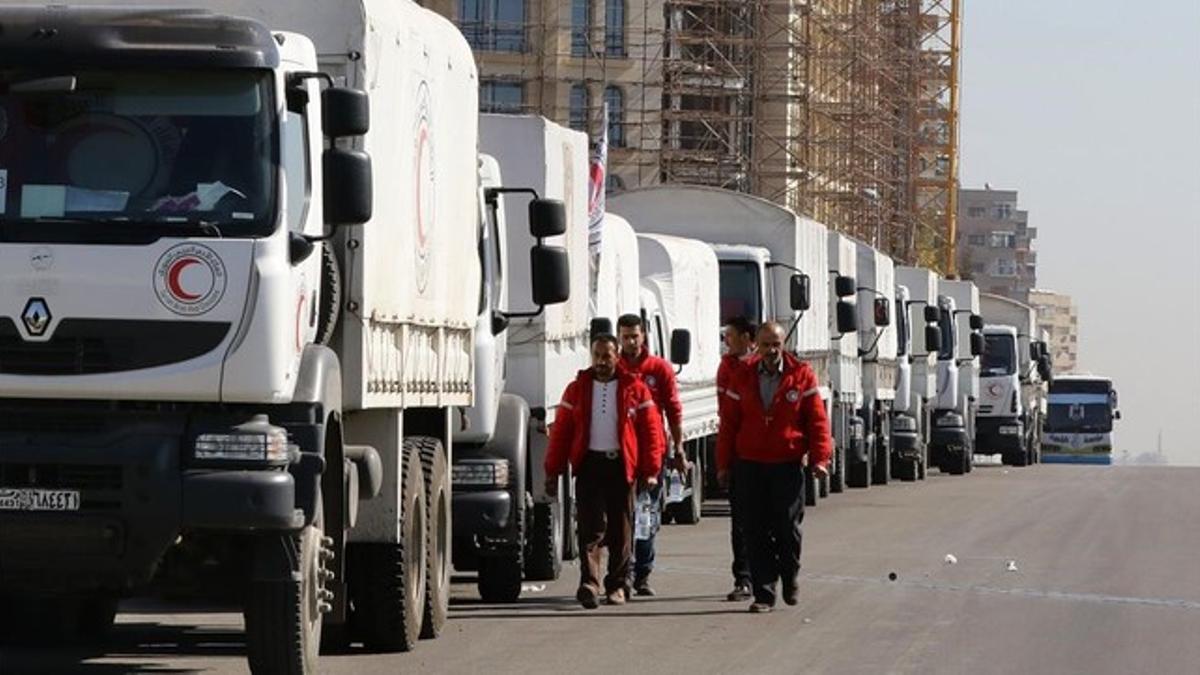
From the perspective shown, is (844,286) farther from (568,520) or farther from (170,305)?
(170,305)

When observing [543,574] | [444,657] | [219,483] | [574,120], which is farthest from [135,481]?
[574,120]

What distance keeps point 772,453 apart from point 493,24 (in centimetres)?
8381

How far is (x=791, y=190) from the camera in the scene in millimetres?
95562

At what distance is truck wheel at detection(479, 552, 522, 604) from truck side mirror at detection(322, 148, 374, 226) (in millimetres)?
6802

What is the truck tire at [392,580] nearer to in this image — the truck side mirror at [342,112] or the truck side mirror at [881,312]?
the truck side mirror at [342,112]

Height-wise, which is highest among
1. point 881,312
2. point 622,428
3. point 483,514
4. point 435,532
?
point 881,312

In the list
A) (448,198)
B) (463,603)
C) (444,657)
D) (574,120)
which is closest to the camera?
(444,657)

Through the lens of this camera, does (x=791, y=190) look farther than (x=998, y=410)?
Yes

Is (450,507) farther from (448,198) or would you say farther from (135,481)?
(135,481)

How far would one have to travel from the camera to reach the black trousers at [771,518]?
745 inches

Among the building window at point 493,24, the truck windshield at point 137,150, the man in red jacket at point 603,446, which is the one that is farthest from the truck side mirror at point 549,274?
the building window at point 493,24

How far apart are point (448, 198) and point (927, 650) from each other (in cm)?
342

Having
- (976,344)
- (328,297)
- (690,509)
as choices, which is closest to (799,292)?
(690,509)

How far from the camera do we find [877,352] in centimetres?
4619
